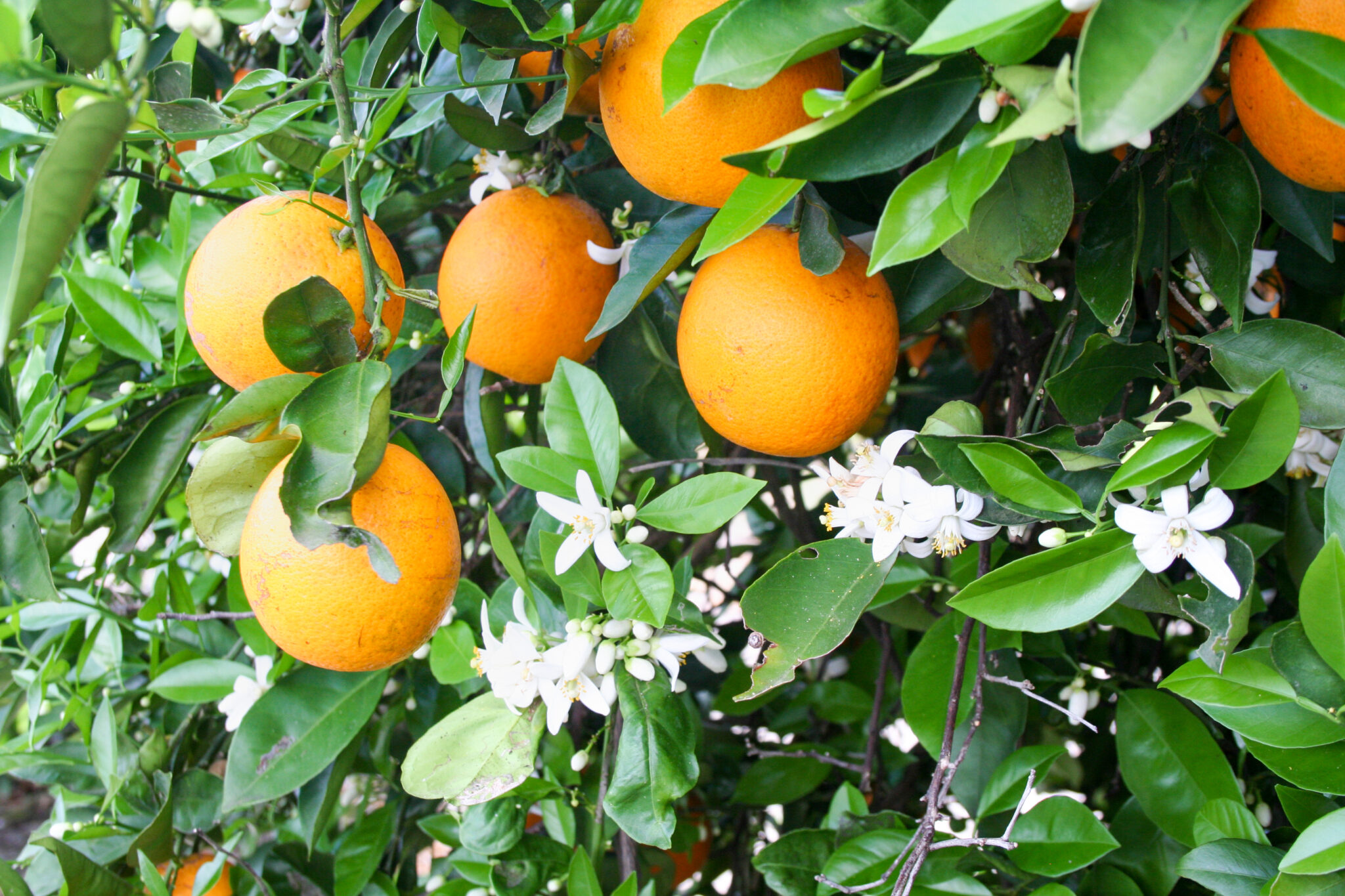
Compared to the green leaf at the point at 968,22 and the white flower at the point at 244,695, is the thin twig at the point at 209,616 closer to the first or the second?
the white flower at the point at 244,695

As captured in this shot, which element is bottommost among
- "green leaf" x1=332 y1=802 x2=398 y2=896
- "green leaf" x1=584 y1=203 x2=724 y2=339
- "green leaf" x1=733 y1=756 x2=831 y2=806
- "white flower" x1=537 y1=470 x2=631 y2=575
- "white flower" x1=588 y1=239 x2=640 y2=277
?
"green leaf" x1=733 y1=756 x2=831 y2=806

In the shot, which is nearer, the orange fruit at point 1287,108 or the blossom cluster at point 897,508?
the orange fruit at point 1287,108

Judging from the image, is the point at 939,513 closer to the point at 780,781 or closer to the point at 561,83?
the point at 561,83

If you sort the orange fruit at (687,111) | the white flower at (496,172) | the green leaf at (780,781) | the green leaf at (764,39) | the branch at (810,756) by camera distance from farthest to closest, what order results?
the green leaf at (780,781), the branch at (810,756), the white flower at (496,172), the orange fruit at (687,111), the green leaf at (764,39)

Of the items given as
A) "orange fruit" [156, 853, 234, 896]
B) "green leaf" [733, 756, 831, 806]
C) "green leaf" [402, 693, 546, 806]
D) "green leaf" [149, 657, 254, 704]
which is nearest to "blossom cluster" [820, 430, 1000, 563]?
"green leaf" [402, 693, 546, 806]

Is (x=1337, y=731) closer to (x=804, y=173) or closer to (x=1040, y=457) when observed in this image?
(x=1040, y=457)

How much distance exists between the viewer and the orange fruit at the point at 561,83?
711mm

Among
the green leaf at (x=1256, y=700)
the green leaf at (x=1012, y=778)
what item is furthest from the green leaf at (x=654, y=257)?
the green leaf at (x=1012, y=778)

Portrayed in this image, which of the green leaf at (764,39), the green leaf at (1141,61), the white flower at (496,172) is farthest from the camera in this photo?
the white flower at (496,172)

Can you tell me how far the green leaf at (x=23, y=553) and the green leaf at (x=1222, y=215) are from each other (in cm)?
98

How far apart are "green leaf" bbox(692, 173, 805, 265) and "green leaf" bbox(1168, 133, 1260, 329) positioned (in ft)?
1.00

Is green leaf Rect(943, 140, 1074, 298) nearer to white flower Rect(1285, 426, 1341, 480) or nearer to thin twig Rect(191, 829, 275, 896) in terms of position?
white flower Rect(1285, 426, 1341, 480)

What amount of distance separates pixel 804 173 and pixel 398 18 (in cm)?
42

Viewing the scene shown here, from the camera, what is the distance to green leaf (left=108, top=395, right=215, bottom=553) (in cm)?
84
